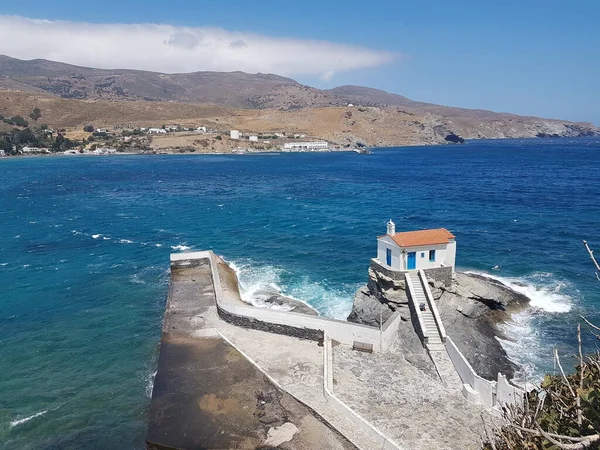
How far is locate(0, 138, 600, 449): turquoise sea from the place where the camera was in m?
21.0

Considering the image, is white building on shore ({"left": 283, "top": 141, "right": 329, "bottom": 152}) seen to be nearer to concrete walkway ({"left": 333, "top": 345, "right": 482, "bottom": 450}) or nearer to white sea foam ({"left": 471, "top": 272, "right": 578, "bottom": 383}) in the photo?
white sea foam ({"left": 471, "top": 272, "right": 578, "bottom": 383})

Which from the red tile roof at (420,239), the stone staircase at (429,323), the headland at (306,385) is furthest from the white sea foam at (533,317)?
the red tile roof at (420,239)

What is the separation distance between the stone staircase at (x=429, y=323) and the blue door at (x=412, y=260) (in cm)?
68

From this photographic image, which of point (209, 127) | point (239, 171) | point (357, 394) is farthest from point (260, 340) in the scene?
point (209, 127)

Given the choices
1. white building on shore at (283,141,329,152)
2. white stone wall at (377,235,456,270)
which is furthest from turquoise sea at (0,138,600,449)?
white building on shore at (283,141,329,152)

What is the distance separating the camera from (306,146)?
168375 mm

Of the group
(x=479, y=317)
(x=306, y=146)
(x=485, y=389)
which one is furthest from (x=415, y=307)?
(x=306, y=146)

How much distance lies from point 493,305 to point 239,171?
81.8 metres

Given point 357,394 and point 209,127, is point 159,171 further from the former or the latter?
point 357,394

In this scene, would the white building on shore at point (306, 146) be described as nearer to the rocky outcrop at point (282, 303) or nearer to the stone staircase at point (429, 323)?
the rocky outcrop at point (282, 303)

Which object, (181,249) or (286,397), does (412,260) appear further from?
(181,249)

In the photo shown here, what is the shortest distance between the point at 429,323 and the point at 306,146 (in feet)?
491

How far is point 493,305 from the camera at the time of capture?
89.0ft

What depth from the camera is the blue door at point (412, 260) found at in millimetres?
25622
